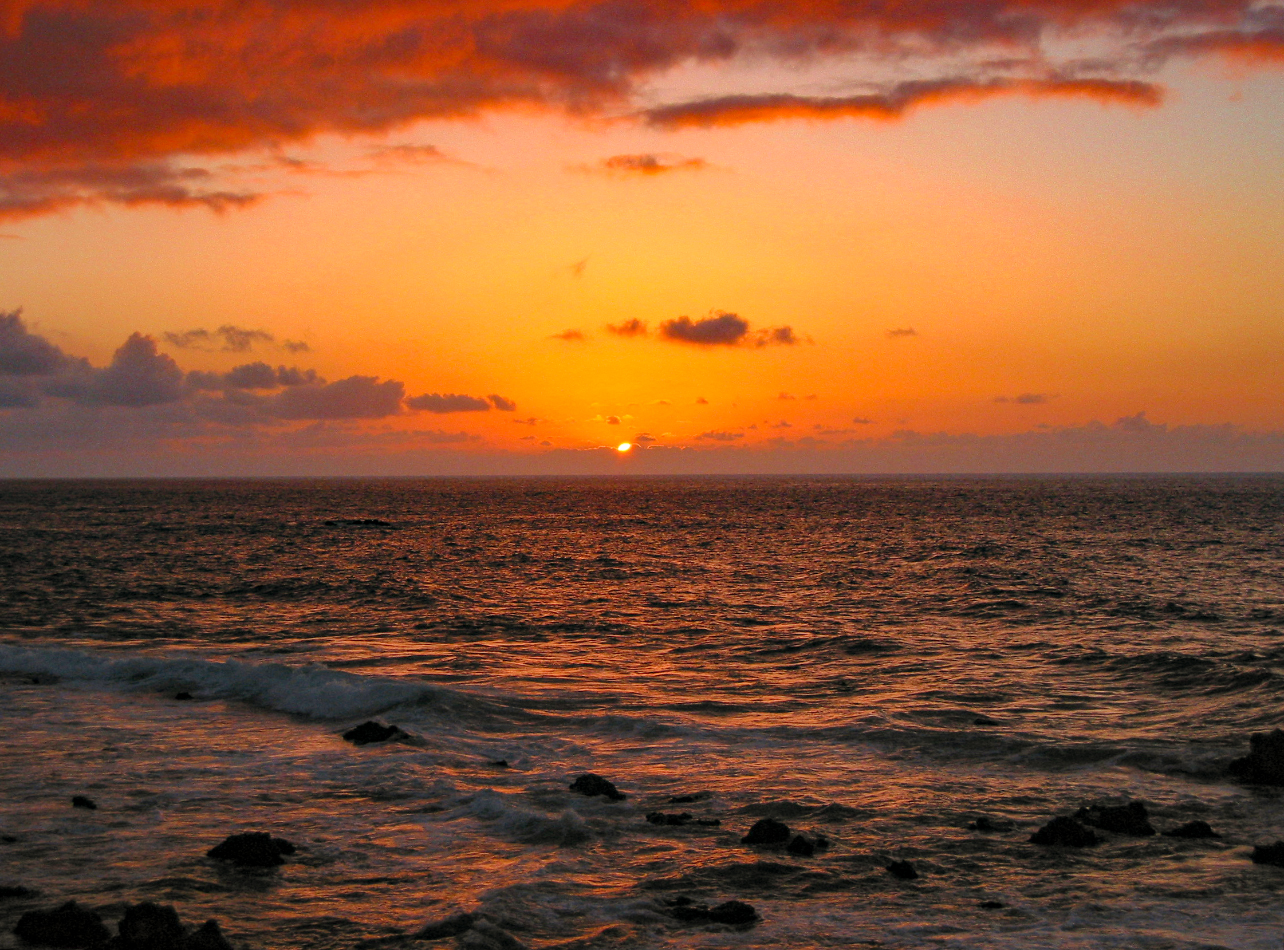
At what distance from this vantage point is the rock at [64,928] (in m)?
11.3

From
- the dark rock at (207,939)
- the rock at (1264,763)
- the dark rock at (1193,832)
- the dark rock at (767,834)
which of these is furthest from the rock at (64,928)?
the rock at (1264,763)

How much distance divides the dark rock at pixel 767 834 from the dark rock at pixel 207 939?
25.1 ft

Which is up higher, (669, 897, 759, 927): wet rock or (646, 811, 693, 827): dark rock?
(669, 897, 759, 927): wet rock

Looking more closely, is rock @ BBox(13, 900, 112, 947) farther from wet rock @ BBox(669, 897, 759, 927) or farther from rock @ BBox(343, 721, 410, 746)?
rock @ BBox(343, 721, 410, 746)

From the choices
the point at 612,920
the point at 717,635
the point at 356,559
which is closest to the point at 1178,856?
the point at 612,920

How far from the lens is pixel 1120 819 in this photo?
52.6ft

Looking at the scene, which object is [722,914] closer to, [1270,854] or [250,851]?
[250,851]

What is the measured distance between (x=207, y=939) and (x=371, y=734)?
10.9 meters

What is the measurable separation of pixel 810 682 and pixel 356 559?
5014cm

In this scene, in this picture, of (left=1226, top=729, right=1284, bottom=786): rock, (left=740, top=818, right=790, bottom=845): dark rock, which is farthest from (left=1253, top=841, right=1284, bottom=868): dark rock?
(left=740, top=818, right=790, bottom=845): dark rock

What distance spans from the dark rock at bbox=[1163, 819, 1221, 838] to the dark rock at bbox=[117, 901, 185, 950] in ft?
47.4

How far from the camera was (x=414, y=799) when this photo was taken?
1780cm

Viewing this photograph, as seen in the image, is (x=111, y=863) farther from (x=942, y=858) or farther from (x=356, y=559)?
(x=356, y=559)

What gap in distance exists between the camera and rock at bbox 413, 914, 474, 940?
1208 centimetres
